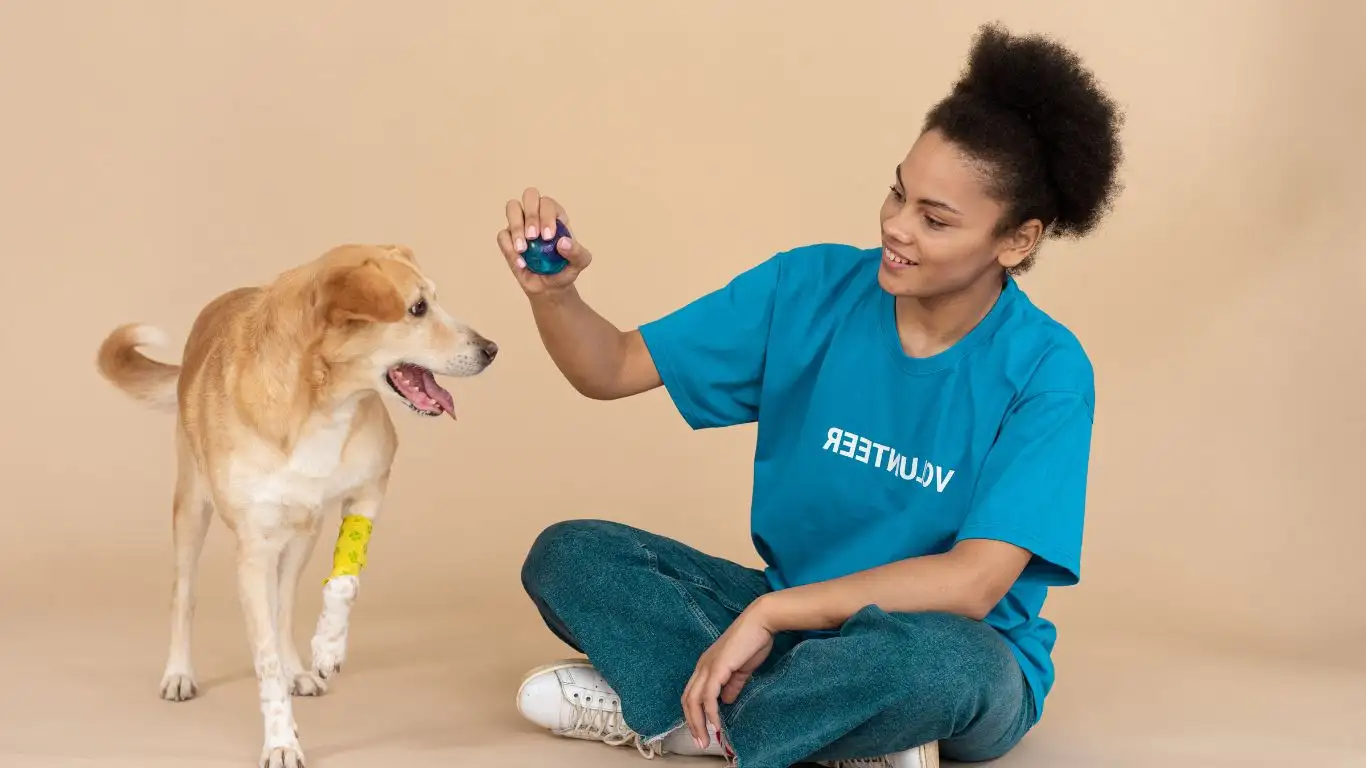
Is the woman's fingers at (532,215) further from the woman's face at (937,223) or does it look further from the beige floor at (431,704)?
the beige floor at (431,704)

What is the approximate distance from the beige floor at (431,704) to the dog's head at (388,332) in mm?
641

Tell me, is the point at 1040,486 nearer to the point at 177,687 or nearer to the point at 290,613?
the point at 290,613

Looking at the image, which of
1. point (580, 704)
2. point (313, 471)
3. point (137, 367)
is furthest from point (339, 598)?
point (137, 367)

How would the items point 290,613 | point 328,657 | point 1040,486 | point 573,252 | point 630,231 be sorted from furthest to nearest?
point 630,231, point 290,613, point 328,657, point 573,252, point 1040,486

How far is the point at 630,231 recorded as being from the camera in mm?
Answer: 4906

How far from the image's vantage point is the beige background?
4.41m

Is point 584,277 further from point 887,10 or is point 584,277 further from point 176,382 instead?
point 176,382

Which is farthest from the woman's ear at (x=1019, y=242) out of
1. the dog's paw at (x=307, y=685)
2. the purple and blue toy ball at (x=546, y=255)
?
the dog's paw at (x=307, y=685)

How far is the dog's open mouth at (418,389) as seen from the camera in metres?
3.07

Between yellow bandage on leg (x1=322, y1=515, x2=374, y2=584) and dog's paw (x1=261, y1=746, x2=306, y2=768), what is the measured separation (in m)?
0.33

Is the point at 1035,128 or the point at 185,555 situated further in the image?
the point at 185,555

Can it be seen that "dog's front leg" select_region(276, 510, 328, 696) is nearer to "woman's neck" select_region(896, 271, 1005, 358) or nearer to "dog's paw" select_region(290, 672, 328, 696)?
"dog's paw" select_region(290, 672, 328, 696)

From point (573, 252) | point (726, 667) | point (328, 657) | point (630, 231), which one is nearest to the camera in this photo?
point (726, 667)

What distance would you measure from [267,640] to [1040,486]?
137cm
